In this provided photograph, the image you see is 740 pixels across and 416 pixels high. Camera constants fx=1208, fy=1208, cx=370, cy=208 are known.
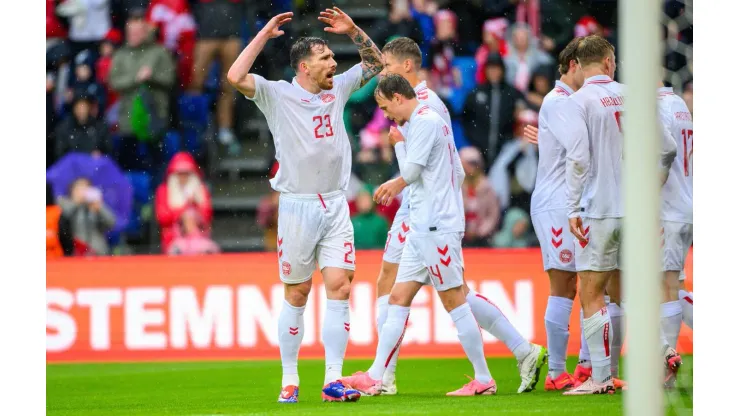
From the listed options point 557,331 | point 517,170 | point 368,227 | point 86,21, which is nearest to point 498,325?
point 557,331

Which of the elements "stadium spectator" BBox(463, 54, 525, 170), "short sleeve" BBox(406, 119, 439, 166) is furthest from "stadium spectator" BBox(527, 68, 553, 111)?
"short sleeve" BBox(406, 119, 439, 166)

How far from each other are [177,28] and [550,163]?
7.26 meters

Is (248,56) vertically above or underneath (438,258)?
above

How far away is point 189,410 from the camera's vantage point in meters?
6.89

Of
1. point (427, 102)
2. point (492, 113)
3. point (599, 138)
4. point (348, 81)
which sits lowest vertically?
point (599, 138)

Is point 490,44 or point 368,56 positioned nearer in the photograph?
point 368,56

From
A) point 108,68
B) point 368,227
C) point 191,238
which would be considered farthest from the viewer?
point 108,68

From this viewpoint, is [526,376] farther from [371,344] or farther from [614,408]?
[371,344]

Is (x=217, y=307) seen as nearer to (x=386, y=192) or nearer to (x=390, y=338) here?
(x=390, y=338)

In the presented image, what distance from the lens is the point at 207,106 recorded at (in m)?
13.6
